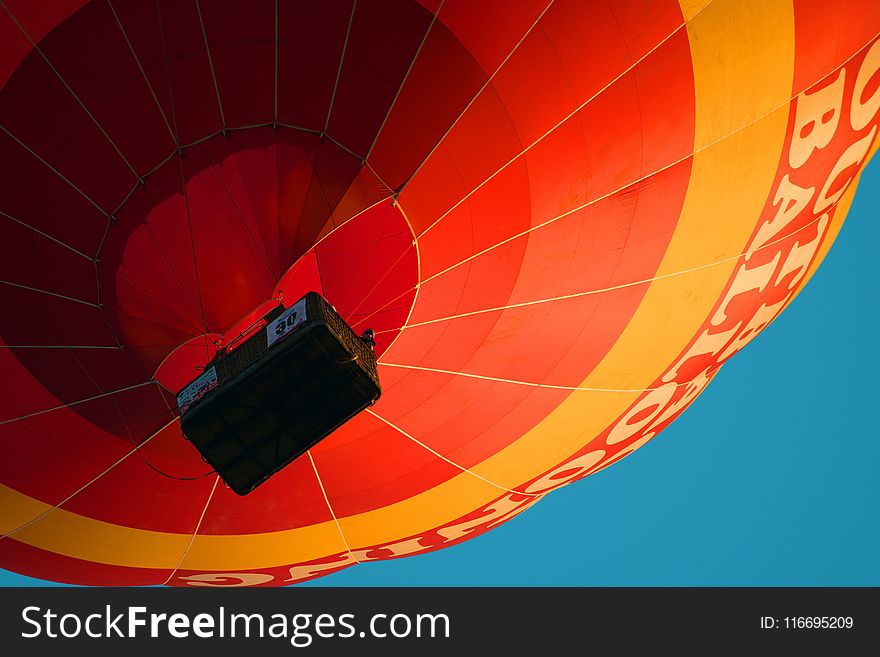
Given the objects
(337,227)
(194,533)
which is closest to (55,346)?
(337,227)

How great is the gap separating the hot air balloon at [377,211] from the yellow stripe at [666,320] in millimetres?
29

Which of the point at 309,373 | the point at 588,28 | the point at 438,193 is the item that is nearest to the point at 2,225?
the point at 309,373

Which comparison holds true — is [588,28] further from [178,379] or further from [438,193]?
[178,379]

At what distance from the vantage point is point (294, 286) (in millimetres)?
6977

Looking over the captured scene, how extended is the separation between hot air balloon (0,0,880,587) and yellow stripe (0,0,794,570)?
3 cm

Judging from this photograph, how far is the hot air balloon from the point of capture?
642 cm

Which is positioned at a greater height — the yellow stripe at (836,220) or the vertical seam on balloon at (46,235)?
the yellow stripe at (836,220)

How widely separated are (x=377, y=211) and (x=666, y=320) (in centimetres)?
318

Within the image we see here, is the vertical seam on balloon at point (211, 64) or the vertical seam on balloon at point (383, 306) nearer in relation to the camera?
the vertical seam on balloon at point (211, 64)

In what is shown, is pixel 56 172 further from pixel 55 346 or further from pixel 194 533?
pixel 194 533

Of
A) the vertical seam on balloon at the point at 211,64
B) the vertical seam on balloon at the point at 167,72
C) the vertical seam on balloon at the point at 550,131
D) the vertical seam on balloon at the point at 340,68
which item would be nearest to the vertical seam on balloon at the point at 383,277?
the vertical seam on balloon at the point at 550,131

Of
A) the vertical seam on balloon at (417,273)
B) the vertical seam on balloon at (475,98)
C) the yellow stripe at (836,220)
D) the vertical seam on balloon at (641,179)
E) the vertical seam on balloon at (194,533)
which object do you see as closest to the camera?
the vertical seam on balloon at (475,98)

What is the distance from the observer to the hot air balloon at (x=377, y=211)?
6.42 m

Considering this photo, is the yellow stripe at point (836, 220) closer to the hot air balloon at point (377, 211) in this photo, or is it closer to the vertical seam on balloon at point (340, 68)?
the hot air balloon at point (377, 211)
